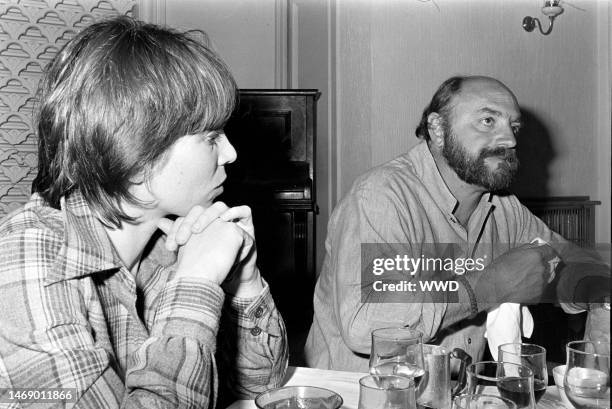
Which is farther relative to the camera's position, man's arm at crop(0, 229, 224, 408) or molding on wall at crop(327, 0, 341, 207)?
molding on wall at crop(327, 0, 341, 207)

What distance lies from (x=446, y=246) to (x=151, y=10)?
2664mm

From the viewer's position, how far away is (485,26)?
2832 millimetres

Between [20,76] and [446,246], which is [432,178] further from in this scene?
[20,76]

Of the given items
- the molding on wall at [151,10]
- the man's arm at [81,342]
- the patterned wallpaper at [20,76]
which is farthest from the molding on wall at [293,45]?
the man's arm at [81,342]

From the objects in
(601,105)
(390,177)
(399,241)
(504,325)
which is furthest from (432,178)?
(601,105)

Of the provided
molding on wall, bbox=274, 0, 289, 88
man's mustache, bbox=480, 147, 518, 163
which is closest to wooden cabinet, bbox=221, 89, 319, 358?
molding on wall, bbox=274, 0, 289, 88

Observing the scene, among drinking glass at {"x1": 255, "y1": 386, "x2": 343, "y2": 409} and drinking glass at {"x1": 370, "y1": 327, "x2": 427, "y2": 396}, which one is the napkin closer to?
drinking glass at {"x1": 370, "y1": 327, "x2": 427, "y2": 396}

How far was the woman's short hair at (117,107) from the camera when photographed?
771 millimetres

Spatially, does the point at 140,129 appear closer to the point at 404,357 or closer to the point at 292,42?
the point at 404,357

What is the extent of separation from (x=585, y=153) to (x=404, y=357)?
9.44ft

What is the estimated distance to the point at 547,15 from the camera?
2.98 m

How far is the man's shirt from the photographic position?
1.18 metres

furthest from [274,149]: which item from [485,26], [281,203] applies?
[485,26]

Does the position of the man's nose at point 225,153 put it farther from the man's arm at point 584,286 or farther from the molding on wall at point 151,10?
the molding on wall at point 151,10
